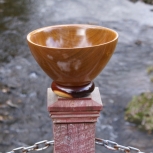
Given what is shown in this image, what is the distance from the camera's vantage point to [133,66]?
289 centimetres

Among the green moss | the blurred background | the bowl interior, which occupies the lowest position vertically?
the blurred background

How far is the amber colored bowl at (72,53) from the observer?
0.62m

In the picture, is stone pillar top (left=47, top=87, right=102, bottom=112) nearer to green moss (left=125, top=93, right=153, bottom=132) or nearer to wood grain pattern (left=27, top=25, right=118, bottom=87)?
wood grain pattern (left=27, top=25, right=118, bottom=87)

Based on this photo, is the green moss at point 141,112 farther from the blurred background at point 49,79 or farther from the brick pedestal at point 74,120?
the brick pedestal at point 74,120

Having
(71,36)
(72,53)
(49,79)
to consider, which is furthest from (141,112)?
(72,53)

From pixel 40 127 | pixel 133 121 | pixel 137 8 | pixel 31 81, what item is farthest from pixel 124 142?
pixel 137 8

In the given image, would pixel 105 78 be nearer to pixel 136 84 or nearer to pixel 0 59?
pixel 136 84

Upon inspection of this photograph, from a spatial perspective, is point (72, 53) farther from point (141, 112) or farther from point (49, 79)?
point (49, 79)

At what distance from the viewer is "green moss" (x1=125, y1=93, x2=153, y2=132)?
208 cm

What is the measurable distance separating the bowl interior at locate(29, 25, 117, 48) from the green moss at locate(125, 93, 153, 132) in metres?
1.40

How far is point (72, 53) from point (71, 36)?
6.5 inches

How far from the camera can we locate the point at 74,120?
0.71 metres

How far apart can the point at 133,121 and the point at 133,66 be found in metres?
0.84

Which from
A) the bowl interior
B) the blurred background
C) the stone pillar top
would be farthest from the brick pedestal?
the blurred background
